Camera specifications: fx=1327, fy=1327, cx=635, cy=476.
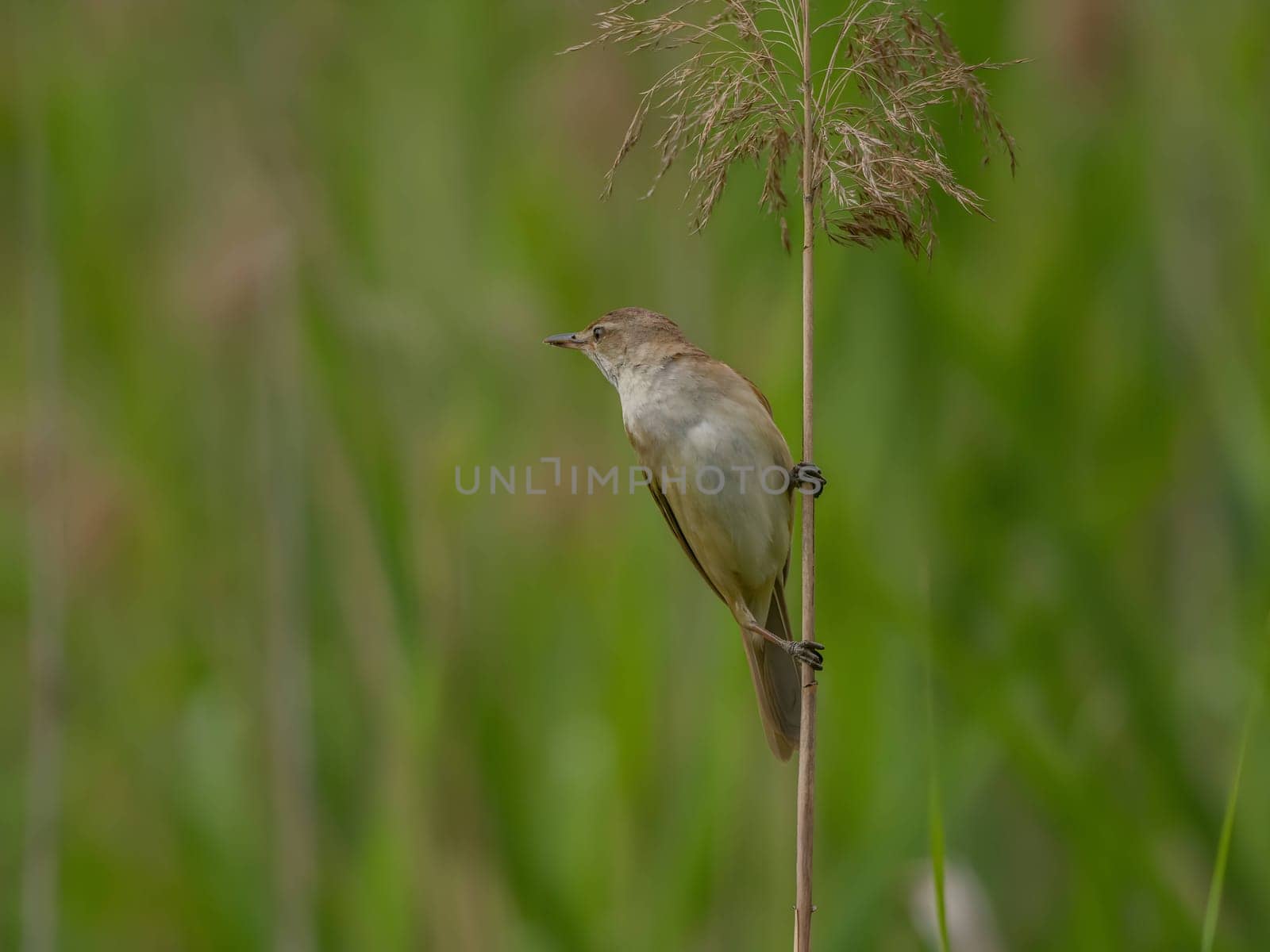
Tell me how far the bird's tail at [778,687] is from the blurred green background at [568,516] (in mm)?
175

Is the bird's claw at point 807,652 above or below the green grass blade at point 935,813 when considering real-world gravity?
above

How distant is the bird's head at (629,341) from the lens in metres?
1.71

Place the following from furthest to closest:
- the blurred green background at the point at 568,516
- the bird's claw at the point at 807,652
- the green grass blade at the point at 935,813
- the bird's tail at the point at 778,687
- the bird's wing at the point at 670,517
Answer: the blurred green background at the point at 568,516
the bird's wing at the point at 670,517
the bird's tail at the point at 778,687
the bird's claw at the point at 807,652
the green grass blade at the point at 935,813

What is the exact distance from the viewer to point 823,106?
127 centimetres

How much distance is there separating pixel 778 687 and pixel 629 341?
1.58 feet

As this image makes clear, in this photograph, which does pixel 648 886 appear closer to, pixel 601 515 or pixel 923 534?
pixel 601 515

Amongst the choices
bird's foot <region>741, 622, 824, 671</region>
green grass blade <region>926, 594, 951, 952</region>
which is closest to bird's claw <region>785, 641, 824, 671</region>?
bird's foot <region>741, 622, 824, 671</region>

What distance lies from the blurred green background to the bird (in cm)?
17

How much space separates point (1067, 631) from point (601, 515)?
2.85ft

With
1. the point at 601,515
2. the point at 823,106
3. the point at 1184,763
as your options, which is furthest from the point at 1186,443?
the point at 823,106

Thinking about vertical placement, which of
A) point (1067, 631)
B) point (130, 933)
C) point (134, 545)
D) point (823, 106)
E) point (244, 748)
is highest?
point (823, 106)

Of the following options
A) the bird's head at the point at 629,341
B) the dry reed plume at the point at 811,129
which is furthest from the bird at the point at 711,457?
the dry reed plume at the point at 811,129

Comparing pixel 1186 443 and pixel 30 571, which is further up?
pixel 1186 443

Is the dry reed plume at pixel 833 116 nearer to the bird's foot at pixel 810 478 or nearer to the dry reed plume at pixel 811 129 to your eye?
the dry reed plume at pixel 811 129
